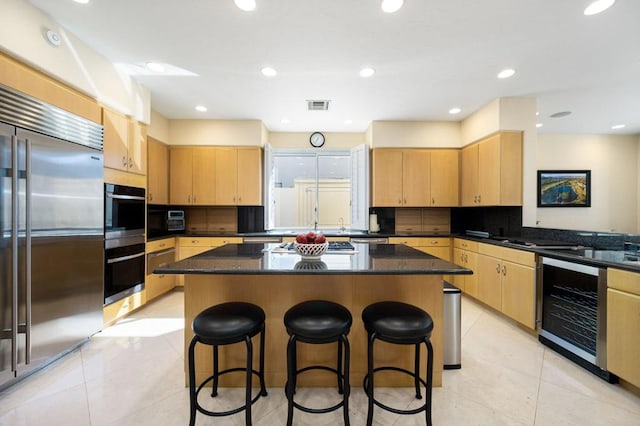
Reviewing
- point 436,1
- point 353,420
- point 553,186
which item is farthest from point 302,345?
point 553,186

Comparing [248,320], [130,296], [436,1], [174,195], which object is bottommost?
[130,296]

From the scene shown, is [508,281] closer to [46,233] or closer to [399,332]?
[399,332]

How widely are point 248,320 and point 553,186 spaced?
595cm

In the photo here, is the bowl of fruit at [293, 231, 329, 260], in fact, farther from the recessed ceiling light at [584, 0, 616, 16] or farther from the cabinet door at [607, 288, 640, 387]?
the recessed ceiling light at [584, 0, 616, 16]

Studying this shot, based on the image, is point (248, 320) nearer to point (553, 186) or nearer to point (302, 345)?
point (302, 345)

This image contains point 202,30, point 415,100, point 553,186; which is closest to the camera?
point 202,30

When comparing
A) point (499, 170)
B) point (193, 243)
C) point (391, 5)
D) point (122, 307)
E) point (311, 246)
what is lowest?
point (122, 307)

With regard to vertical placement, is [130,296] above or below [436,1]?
below

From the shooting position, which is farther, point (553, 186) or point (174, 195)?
point (553, 186)

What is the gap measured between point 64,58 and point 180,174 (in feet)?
7.18

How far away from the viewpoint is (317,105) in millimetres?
3707

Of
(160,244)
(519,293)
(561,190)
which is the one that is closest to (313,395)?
(519,293)

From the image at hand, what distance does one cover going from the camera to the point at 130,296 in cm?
305

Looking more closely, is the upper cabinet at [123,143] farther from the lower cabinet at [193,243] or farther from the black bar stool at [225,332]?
the black bar stool at [225,332]
